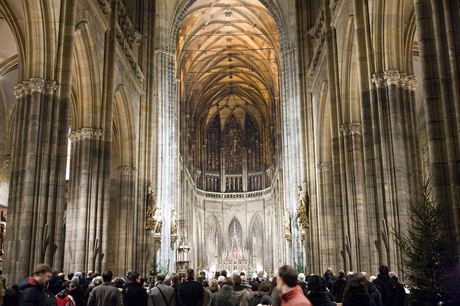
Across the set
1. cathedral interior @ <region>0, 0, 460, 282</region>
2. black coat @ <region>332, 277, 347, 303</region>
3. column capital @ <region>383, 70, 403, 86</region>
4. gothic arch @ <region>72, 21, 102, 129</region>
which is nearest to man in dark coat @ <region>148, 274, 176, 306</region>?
black coat @ <region>332, 277, 347, 303</region>

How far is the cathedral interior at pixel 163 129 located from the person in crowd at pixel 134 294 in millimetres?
5231

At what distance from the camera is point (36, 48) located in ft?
49.8

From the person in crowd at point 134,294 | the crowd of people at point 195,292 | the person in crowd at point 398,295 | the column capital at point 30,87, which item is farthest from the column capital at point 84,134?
the person in crowd at point 398,295

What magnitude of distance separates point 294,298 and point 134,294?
573 cm

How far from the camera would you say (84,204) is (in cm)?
1884

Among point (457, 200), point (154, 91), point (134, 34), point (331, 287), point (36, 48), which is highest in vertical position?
point (134, 34)

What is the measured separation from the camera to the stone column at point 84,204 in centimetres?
1831

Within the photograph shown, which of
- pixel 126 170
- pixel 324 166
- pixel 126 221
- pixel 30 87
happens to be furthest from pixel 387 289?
pixel 126 170

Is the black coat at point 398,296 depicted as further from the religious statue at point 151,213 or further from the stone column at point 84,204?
the religious statue at point 151,213

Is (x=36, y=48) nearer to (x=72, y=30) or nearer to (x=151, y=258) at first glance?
(x=72, y=30)

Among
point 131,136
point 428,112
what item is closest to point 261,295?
point 428,112

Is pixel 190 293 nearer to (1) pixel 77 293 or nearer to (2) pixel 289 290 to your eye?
(1) pixel 77 293

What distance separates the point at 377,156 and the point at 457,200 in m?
5.37

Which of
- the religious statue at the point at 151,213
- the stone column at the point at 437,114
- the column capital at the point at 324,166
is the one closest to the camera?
the stone column at the point at 437,114
